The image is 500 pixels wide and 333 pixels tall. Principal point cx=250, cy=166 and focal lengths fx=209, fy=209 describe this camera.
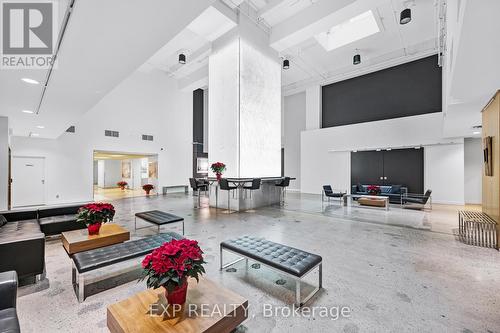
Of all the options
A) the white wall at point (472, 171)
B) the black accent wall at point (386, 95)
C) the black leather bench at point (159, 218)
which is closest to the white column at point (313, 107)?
the black accent wall at point (386, 95)

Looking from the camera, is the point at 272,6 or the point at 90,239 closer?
the point at 90,239

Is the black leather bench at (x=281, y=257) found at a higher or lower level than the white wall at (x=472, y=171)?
lower

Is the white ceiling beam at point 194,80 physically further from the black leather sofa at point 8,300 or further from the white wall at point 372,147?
the black leather sofa at point 8,300

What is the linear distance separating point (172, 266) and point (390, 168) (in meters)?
10.6

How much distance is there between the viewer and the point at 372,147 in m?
9.82

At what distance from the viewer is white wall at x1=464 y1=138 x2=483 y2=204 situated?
8.34 meters

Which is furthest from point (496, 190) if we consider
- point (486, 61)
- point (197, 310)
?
point (197, 310)

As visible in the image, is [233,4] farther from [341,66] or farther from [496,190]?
[496,190]

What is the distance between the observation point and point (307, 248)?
371 centimetres

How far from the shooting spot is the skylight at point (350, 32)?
7.85 metres

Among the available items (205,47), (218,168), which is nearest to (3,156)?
(218,168)

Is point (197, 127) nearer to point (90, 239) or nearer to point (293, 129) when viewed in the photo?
point (293, 129)

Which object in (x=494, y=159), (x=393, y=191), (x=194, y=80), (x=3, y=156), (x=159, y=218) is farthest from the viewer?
(x=194, y=80)

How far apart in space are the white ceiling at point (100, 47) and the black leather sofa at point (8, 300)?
2221 millimetres
